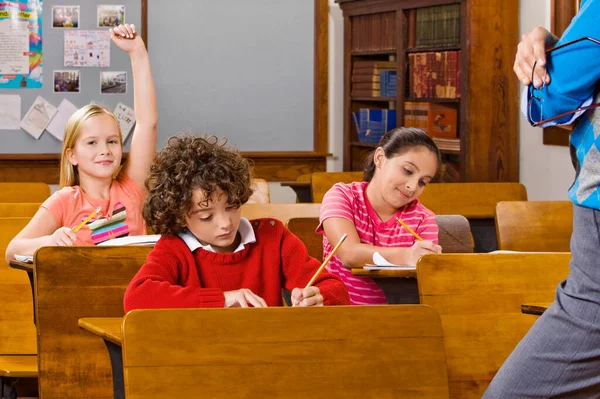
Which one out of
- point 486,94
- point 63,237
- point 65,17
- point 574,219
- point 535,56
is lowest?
point 63,237

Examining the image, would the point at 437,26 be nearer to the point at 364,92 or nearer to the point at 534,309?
the point at 364,92

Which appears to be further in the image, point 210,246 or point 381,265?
point 381,265

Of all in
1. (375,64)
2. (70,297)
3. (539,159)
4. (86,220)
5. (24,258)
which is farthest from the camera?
(375,64)

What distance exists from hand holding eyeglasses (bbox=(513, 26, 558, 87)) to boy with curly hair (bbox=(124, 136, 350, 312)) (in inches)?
29.1

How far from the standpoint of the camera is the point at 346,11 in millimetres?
6859

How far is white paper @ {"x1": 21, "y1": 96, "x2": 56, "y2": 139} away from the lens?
6.71 meters

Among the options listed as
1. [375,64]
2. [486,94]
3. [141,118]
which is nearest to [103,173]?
[141,118]

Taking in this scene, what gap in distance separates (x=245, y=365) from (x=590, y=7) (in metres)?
0.74

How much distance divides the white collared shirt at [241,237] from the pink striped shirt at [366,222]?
0.80m

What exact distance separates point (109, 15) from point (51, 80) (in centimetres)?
58

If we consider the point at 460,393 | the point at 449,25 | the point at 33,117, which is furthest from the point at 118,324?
the point at 33,117

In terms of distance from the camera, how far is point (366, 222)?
122 inches

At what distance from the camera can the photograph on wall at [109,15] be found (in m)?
6.76

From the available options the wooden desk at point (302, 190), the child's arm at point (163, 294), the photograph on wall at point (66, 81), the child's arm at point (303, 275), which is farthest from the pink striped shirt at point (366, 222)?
the photograph on wall at point (66, 81)
